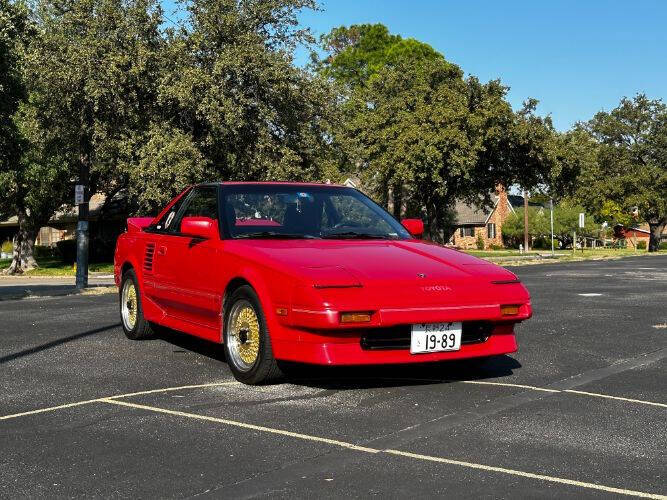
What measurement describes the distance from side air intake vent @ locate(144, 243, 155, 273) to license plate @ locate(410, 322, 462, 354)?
3.55 m

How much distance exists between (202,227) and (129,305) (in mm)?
2524

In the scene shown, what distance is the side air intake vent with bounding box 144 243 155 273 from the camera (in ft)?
28.6

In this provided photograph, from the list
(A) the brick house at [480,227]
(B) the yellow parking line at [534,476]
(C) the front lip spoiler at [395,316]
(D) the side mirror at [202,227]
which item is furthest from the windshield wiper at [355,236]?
(A) the brick house at [480,227]

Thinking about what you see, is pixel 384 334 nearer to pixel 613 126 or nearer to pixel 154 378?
pixel 154 378

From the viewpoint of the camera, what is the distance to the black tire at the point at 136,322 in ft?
29.7

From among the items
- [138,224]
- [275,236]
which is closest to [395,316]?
[275,236]

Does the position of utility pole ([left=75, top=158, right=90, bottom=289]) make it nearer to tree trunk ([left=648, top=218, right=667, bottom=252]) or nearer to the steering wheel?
the steering wheel

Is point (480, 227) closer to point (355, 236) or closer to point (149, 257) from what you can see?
point (149, 257)

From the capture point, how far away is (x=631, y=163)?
70562 mm

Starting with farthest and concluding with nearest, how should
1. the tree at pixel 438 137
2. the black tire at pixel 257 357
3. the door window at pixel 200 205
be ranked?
the tree at pixel 438 137 → the door window at pixel 200 205 → the black tire at pixel 257 357

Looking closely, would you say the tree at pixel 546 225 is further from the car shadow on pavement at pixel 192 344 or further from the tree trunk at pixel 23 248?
the car shadow on pavement at pixel 192 344

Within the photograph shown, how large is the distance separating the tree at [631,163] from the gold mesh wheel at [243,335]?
212 feet

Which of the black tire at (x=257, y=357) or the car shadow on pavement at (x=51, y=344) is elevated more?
the black tire at (x=257, y=357)

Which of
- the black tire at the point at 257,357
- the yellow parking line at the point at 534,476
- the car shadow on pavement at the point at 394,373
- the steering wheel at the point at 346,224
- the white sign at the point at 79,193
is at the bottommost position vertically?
the yellow parking line at the point at 534,476
